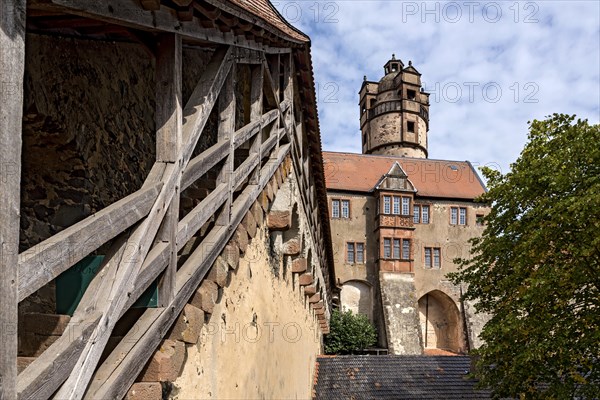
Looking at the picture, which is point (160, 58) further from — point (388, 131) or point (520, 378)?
point (388, 131)

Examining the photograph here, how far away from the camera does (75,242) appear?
5.83 ft

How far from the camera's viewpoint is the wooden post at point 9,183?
1.41 m

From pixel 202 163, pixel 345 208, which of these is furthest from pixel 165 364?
pixel 345 208

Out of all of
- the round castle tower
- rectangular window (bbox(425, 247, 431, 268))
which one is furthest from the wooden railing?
the round castle tower

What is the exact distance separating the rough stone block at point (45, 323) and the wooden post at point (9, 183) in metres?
0.89

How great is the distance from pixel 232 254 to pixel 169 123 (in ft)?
4.28

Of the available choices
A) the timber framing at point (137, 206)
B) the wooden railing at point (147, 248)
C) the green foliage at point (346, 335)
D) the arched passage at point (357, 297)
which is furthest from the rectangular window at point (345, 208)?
the wooden railing at point (147, 248)

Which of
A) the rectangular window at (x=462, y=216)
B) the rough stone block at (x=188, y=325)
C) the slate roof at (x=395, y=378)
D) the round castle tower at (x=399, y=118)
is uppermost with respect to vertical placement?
the round castle tower at (x=399, y=118)

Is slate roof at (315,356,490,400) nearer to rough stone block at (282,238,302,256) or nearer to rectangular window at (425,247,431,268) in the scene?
rough stone block at (282,238,302,256)

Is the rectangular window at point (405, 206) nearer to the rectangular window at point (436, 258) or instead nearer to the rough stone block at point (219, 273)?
the rectangular window at point (436, 258)

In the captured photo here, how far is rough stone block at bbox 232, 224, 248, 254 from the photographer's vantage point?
3.71 metres

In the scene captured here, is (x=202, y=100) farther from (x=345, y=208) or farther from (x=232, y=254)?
(x=345, y=208)

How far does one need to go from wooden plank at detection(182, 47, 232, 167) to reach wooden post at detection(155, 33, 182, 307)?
0.35ft

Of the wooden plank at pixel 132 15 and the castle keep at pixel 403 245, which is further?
the castle keep at pixel 403 245
